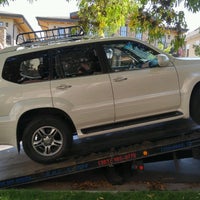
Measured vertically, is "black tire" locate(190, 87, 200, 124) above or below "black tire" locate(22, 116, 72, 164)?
above

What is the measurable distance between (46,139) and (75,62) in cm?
126

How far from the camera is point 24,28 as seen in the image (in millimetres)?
37188

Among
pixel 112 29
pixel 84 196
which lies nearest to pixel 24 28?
pixel 112 29

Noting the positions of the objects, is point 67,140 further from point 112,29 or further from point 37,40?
point 112,29

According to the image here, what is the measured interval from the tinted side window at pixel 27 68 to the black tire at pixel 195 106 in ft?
7.69

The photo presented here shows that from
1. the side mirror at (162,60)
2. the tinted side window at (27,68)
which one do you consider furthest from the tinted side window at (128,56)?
the tinted side window at (27,68)

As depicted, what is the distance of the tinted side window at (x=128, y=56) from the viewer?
570 cm

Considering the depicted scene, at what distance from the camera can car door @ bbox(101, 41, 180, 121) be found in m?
5.59

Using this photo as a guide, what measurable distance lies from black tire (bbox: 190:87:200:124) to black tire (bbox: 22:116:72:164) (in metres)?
1.99

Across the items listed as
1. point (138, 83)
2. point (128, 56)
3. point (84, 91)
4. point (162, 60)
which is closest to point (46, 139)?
point (84, 91)

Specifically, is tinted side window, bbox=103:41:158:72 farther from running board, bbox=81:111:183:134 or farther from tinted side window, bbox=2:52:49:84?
tinted side window, bbox=2:52:49:84

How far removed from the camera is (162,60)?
5605 mm

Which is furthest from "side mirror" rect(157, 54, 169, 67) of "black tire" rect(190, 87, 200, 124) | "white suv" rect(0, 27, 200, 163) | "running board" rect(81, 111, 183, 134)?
"running board" rect(81, 111, 183, 134)

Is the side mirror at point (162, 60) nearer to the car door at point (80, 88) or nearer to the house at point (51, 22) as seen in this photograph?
the car door at point (80, 88)
